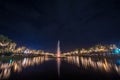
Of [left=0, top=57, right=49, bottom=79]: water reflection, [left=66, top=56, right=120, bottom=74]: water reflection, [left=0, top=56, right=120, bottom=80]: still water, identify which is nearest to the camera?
[left=0, top=56, right=120, bottom=80]: still water

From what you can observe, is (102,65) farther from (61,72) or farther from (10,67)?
(10,67)

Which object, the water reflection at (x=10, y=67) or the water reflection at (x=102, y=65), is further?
the water reflection at (x=102, y=65)

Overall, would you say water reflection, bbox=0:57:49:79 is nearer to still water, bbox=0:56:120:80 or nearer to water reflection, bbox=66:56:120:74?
still water, bbox=0:56:120:80

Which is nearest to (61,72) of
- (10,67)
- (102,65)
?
(10,67)

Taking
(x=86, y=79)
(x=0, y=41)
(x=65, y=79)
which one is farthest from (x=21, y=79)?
(x=0, y=41)

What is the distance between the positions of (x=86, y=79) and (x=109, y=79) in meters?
3.28

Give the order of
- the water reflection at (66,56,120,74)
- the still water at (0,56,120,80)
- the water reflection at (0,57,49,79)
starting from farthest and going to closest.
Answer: the water reflection at (66,56,120,74) < the water reflection at (0,57,49,79) < the still water at (0,56,120,80)

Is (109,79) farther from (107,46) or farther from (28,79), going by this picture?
(107,46)

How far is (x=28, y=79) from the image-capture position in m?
29.1

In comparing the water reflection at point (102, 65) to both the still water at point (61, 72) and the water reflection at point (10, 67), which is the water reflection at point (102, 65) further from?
the water reflection at point (10, 67)

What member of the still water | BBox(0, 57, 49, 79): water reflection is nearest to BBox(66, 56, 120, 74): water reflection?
the still water

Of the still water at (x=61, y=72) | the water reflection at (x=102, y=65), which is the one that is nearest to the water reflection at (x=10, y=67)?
the still water at (x=61, y=72)

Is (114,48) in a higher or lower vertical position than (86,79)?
higher

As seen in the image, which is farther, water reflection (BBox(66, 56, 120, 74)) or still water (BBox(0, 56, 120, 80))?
water reflection (BBox(66, 56, 120, 74))
